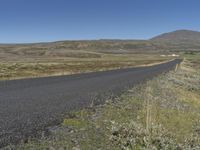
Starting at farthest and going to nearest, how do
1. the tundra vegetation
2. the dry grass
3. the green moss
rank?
the dry grass
the green moss
the tundra vegetation

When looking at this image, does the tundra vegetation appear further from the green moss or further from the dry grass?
the dry grass

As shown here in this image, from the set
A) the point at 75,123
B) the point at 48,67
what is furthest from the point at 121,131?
the point at 48,67

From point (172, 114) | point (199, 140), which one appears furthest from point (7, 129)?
point (172, 114)

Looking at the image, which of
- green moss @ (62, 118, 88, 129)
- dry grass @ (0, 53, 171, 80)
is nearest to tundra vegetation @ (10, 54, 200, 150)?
green moss @ (62, 118, 88, 129)

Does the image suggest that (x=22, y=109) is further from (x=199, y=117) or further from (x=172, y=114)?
(x=199, y=117)

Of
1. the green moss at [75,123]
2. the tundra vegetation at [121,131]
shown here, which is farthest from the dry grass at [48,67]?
the green moss at [75,123]

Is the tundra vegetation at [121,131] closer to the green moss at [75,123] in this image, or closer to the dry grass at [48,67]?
the green moss at [75,123]

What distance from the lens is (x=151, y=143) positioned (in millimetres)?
8922

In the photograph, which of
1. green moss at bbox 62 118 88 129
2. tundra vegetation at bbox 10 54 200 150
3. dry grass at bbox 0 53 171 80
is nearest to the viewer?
tundra vegetation at bbox 10 54 200 150

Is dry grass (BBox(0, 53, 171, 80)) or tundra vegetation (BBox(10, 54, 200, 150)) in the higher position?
tundra vegetation (BBox(10, 54, 200, 150))

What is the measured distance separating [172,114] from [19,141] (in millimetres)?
7559

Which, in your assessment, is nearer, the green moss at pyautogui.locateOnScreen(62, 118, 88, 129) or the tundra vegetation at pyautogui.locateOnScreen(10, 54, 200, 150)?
the tundra vegetation at pyautogui.locateOnScreen(10, 54, 200, 150)

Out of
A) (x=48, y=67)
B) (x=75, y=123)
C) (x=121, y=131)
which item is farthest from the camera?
(x=48, y=67)

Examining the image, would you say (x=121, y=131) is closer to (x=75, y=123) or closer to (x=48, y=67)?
(x=75, y=123)
